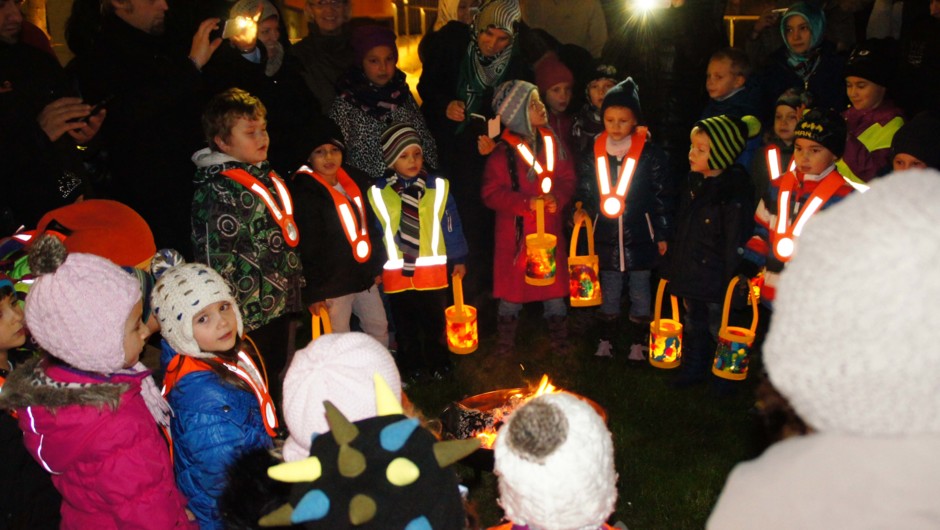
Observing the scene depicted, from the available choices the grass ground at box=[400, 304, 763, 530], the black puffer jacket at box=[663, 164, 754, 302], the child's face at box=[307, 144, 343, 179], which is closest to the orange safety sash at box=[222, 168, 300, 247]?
the child's face at box=[307, 144, 343, 179]

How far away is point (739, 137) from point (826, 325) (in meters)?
3.95

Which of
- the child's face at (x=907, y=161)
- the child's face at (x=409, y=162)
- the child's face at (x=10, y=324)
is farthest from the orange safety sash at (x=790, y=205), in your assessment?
the child's face at (x=10, y=324)

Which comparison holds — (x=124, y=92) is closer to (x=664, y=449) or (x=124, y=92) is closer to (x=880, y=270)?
(x=664, y=449)

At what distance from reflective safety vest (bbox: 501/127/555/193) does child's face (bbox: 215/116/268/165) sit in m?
1.94

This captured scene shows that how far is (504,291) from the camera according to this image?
562cm

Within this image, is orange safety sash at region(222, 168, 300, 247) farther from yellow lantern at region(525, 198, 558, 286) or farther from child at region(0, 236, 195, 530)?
yellow lantern at region(525, 198, 558, 286)

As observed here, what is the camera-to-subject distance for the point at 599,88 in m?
5.71

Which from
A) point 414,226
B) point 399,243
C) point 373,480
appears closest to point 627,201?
point 414,226

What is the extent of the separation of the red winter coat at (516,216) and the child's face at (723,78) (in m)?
1.28

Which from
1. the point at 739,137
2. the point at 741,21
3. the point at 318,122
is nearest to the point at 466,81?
the point at 318,122

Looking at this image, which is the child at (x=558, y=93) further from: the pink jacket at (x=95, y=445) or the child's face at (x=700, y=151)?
the pink jacket at (x=95, y=445)

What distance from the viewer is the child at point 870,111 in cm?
516

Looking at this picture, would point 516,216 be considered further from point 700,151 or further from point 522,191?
point 700,151

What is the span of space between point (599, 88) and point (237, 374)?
12.3 ft
